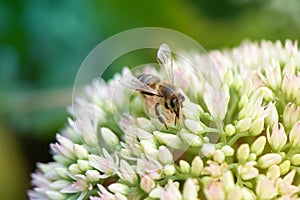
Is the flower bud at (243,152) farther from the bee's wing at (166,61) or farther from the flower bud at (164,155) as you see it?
the bee's wing at (166,61)

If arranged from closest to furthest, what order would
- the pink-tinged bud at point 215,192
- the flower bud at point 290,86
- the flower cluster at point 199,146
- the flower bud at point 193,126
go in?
the pink-tinged bud at point 215,192, the flower cluster at point 199,146, the flower bud at point 193,126, the flower bud at point 290,86

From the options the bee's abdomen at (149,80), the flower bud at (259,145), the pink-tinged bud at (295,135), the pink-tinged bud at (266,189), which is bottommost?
the pink-tinged bud at (266,189)

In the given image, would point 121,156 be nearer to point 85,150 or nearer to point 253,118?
point 85,150

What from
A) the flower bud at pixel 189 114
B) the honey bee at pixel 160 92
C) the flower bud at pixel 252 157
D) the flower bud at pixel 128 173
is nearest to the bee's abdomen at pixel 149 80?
the honey bee at pixel 160 92

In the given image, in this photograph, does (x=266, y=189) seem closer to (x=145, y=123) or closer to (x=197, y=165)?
(x=197, y=165)

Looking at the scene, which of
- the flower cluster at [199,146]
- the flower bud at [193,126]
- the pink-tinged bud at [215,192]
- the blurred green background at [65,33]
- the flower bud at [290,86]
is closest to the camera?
the pink-tinged bud at [215,192]

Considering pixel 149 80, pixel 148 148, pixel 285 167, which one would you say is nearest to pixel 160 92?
pixel 149 80

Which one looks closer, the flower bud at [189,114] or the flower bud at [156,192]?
the flower bud at [156,192]

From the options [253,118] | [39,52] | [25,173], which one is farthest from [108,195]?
[39,52]
